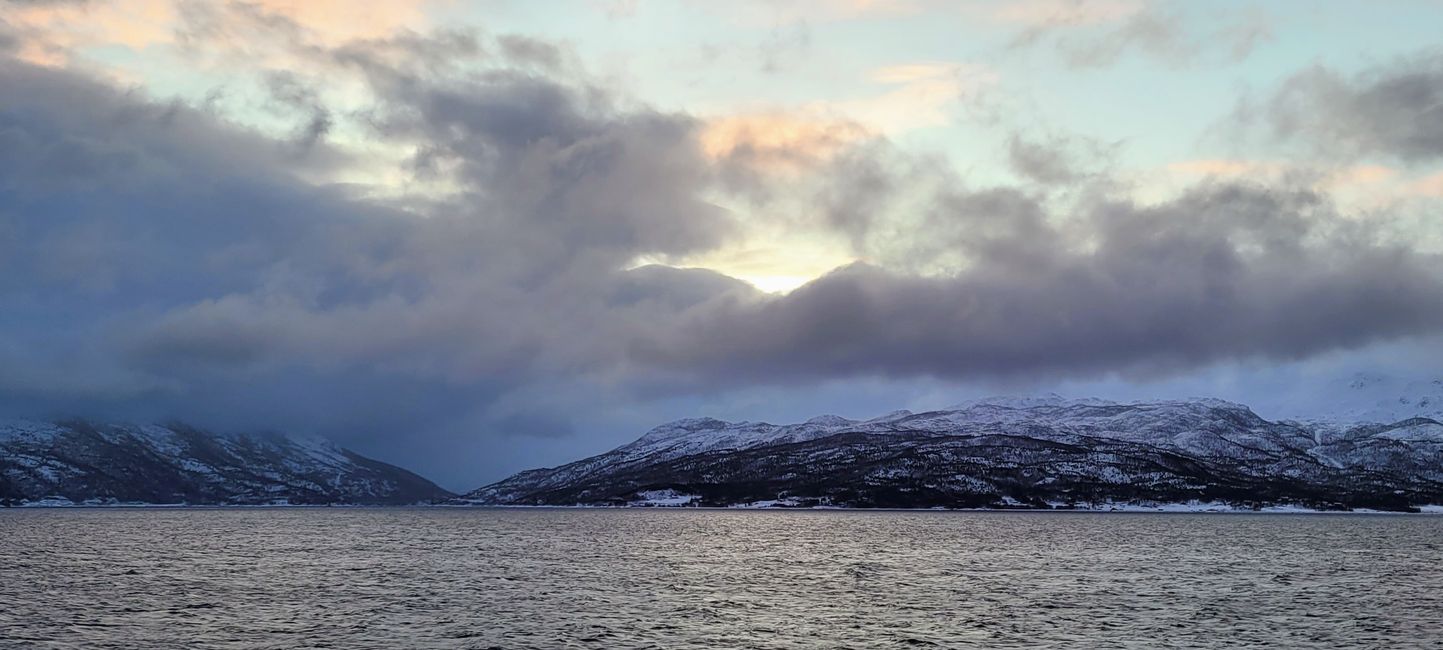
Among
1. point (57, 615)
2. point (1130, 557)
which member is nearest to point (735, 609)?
point (57, 615)

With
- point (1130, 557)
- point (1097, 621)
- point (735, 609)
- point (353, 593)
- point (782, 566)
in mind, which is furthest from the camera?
point (1130, 557)

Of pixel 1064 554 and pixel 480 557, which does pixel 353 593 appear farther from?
pixel 1064 554

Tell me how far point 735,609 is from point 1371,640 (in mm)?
54104

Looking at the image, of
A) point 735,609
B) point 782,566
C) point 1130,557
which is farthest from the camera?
point 1130,557

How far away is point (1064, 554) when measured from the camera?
192 metres

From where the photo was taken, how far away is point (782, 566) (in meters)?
159

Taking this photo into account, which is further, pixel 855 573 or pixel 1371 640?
pixel 855 573

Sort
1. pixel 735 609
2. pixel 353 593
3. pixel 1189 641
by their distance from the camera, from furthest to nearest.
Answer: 1. pixel 353 593
2. pixel 735 609
3. pixel 1189 641

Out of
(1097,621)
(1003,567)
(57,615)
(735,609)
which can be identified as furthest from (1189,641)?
(57,615)

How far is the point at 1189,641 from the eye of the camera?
8362cm

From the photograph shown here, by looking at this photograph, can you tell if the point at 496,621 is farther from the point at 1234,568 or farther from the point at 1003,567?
the point at 1234,568

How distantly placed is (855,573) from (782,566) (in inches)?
606

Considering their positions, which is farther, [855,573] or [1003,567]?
[1003,567]

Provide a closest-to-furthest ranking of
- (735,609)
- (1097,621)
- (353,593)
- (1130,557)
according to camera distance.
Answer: (1097,621) < (735,609) < (353,593) < (1130,557)
